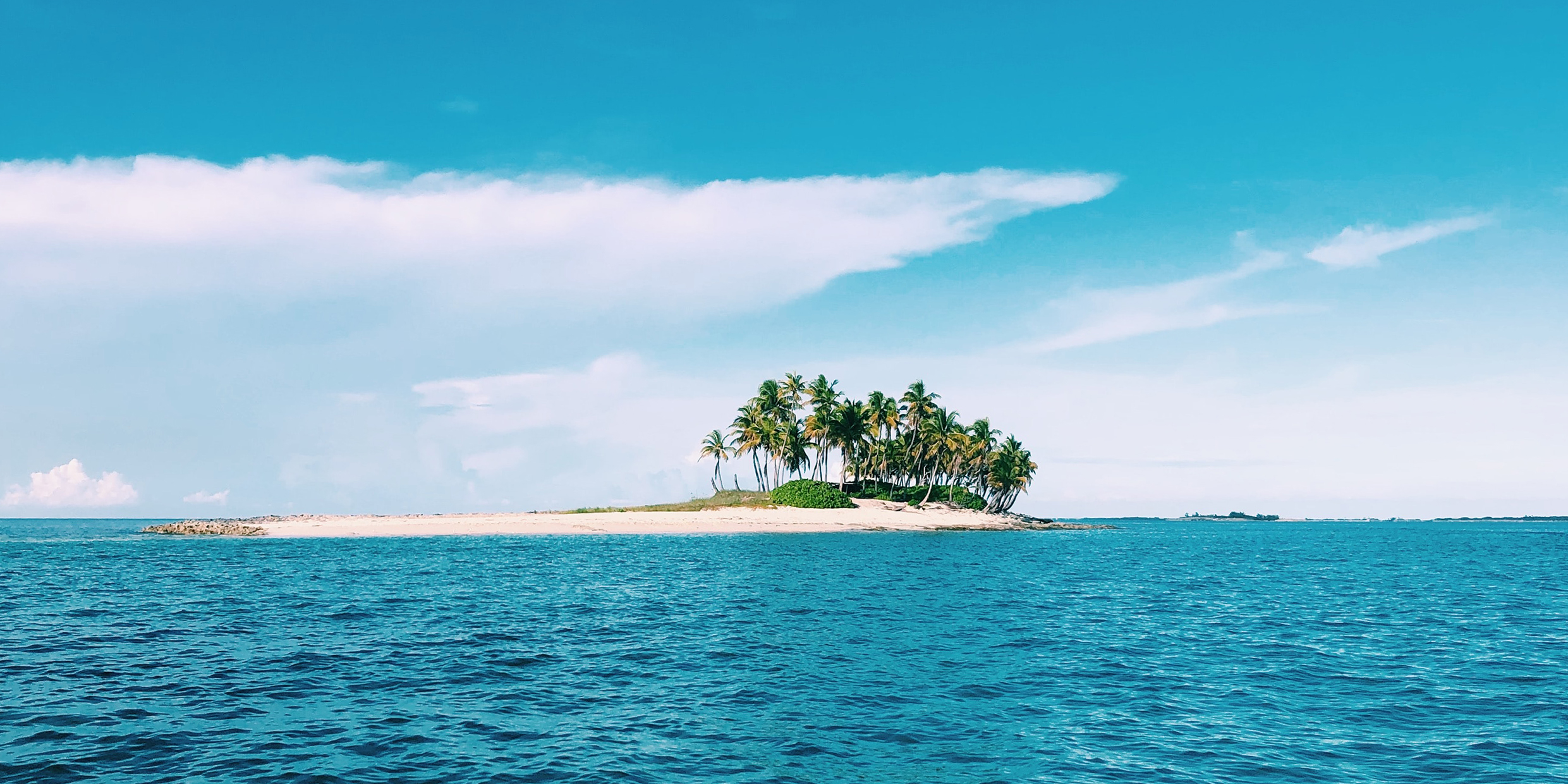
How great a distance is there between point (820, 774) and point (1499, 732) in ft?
53.0

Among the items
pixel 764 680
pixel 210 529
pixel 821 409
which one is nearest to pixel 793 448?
pixel 821 409

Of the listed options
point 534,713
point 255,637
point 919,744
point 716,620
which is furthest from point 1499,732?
point 255,637

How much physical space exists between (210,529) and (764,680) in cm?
10883

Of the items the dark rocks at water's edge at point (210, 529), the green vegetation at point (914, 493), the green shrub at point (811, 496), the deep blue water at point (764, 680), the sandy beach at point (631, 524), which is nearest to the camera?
the deep blue water at point (764, 680)

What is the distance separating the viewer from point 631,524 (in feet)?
367

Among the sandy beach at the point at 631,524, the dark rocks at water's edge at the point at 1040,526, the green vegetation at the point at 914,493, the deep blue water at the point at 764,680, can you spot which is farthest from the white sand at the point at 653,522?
the deep blue water at the point at 764,680

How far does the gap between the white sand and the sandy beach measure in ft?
0.32

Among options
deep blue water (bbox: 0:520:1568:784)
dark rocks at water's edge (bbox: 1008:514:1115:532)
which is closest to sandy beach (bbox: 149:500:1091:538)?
dark rocks at water's edge (bbox: 1008:514:1115:532)

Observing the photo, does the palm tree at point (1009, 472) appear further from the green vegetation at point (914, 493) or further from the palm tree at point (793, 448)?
the palm tree at point (793, 448)

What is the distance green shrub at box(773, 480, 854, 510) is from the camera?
126 m

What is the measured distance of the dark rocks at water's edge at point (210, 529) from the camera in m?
101

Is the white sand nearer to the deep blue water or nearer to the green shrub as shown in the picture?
the green shrub

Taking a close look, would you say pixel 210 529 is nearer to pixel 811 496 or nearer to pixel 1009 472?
pixel 811 496

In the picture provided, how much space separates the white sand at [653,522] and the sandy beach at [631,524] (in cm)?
10
